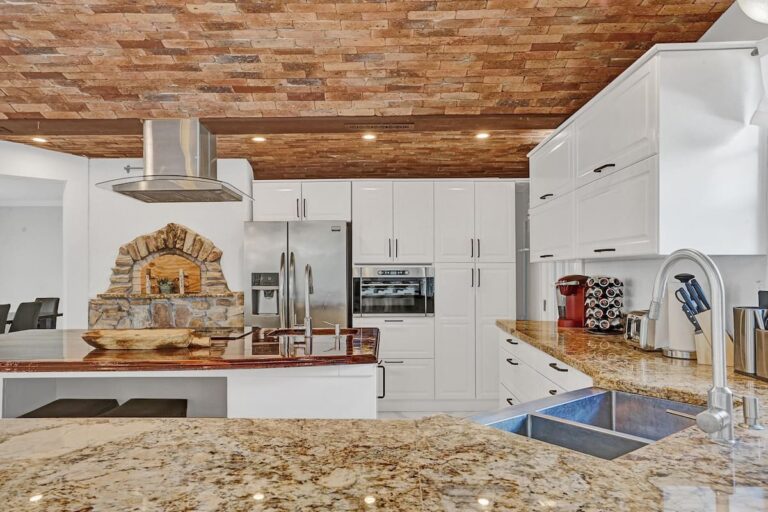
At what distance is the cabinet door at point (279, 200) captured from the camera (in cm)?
444

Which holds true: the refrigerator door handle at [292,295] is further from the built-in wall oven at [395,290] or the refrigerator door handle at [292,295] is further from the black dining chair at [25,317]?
the black dining chair at [25,317]

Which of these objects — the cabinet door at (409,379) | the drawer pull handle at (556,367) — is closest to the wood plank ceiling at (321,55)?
the drawer pull handle at (556,367)

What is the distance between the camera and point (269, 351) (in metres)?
2.30

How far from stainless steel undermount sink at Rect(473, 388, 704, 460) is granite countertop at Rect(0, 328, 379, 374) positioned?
0.99 metres

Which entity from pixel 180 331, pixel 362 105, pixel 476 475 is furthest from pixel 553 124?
pixel 476 475

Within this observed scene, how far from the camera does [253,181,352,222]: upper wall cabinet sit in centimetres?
444

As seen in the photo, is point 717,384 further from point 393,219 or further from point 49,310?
point 49,310

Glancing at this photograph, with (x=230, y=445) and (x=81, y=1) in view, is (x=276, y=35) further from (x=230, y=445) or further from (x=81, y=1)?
(x=230, y=445)

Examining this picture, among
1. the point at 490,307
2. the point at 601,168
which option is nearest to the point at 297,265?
the point at 490,307

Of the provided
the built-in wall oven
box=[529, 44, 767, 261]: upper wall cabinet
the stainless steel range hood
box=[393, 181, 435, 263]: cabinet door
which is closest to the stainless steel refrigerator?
the built-in wall oven

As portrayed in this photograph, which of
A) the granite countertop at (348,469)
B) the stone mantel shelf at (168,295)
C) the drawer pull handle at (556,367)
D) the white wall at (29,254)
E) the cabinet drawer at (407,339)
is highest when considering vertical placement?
the white wall at (29,254)

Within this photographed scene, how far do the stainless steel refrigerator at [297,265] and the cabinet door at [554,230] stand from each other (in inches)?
66.8

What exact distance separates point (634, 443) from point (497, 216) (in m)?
3.47

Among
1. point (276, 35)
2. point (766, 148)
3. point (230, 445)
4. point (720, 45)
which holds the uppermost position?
point (276, 35)
